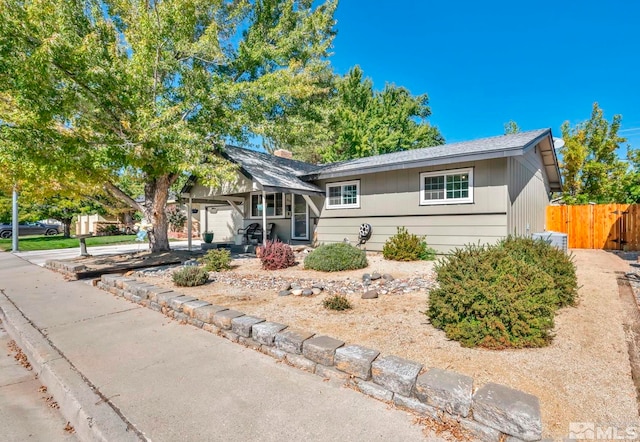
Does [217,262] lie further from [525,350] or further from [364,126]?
[364,126]

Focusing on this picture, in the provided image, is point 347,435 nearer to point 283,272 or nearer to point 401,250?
point 283,272

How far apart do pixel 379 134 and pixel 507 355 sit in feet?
71.1

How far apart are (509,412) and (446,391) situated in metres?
0.41

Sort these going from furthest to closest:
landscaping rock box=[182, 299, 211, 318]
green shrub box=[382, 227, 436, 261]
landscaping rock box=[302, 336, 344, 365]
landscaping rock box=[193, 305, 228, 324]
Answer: green shrub box=[382, 227, 436, 261] → landscaping rock box=[182, 299, 211, 318] → landscaping rock box=[193, 305, 228, 324] → landscaping rock box=[302, 336, 344, 365]

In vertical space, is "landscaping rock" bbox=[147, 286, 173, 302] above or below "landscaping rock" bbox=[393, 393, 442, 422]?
above

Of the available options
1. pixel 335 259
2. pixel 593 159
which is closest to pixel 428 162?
pixel 335 259

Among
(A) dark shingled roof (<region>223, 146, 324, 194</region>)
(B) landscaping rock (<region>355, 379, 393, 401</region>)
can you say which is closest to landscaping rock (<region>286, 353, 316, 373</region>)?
(B) landscaping rock (<region>355, 379, 393, 401</region>)

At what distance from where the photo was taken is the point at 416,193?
32.7 feet

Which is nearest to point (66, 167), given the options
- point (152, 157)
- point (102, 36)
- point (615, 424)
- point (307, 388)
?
point (152, 157)

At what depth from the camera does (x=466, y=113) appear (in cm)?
3055

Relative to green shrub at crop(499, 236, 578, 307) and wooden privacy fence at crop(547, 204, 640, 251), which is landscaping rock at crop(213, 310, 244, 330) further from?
wooden privacy fence at crop(547, 204, 640, 251)

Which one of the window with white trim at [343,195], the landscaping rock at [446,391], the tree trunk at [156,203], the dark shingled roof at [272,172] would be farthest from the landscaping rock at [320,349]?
the tree trunk at [156,203]

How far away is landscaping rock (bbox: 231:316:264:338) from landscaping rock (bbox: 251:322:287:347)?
82 millimetres

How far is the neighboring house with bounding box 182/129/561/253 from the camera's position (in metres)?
8.70
